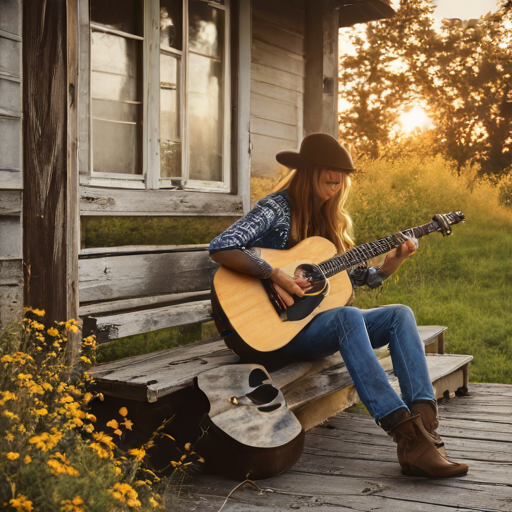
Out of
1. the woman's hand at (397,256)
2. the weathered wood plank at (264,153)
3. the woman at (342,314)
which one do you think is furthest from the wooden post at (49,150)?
the weathered wood plank at (264,153)

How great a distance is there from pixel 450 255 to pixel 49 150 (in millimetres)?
6528

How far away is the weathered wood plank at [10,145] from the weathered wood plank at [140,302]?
779 mm

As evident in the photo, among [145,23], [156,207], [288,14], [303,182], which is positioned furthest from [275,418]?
[288,14]

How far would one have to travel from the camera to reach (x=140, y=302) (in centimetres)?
365

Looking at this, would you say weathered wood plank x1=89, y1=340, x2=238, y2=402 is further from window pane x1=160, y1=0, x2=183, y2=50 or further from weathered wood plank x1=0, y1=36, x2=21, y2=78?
window pane x1=160, y1=0, x2=183, y2=50

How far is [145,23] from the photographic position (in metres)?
3.70

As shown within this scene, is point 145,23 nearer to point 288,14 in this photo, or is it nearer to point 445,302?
point 288,14

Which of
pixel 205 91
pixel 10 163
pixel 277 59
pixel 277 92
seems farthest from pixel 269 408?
pixel 277 59

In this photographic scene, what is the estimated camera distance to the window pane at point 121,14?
11.4 feet

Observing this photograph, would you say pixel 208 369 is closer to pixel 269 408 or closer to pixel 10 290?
pixel 269 408

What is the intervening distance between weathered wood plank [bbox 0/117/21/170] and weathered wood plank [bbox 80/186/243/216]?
1.39 feet

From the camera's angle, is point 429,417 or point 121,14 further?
point 121,14

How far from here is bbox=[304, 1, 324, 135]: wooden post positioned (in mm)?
5141

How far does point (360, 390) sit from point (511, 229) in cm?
741
